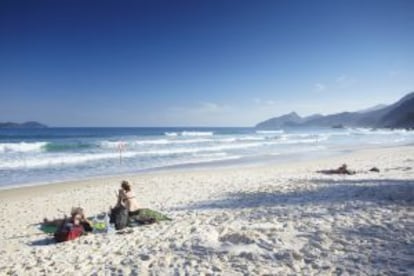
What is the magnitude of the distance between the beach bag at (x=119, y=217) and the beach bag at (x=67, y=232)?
76 centimetres

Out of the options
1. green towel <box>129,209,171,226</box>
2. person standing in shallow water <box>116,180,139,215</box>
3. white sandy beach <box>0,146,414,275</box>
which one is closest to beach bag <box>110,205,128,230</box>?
green towel <box>129,209,171,226</box>

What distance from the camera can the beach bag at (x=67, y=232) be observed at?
7488 mm

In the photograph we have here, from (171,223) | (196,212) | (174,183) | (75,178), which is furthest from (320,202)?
(75,178)

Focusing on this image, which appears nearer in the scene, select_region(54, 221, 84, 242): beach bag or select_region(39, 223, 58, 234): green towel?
select_region(54, 221, 84, 242): beach bag

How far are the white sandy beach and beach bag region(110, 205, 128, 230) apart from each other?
0.39m

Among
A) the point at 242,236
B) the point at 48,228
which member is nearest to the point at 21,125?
the point at 48,228

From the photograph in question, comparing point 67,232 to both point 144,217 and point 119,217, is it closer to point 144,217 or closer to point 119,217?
point 119,217

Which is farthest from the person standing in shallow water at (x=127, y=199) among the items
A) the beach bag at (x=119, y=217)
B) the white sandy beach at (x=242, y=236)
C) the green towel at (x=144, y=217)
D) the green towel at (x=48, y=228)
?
the green towel at (x=48, y=228)

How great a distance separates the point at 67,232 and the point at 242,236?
334 centimetres

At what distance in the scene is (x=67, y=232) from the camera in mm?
7523

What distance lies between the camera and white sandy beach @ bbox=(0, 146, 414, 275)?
17.9 ft

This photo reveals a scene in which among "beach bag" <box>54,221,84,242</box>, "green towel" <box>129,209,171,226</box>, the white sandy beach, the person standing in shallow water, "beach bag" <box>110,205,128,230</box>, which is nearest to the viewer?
the white sandy beach

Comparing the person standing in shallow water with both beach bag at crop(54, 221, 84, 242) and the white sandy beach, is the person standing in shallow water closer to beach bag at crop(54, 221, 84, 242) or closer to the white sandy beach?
the white sandy beach

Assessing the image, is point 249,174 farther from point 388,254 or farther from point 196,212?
point 388,254
